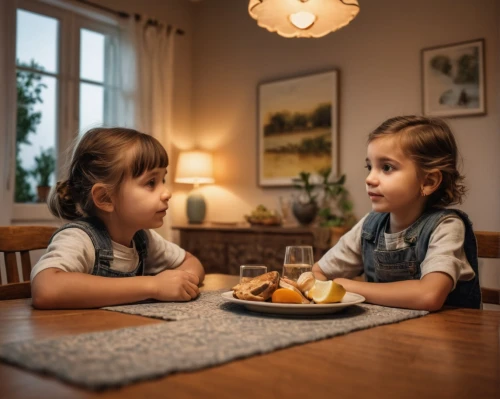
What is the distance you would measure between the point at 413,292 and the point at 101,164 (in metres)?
0.90

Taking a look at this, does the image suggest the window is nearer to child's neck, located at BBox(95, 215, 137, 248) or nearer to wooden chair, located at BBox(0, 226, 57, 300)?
wooden chair, located at BBox(0, 226, 57, 300)

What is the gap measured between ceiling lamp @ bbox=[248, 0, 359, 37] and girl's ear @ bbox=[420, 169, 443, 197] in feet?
3.12

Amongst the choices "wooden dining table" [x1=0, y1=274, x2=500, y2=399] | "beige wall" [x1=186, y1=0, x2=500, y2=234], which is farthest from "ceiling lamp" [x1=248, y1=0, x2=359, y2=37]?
"beige wall" [x1=186, y1=0, x2=500, y2=234]

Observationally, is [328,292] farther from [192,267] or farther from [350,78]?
[350,78]

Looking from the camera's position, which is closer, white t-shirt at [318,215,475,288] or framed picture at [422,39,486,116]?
white t-shirt at [318,215,475,288]

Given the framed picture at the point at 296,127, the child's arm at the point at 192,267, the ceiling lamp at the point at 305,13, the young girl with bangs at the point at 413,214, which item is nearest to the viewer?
the young girl with bangs at the point at 413,214

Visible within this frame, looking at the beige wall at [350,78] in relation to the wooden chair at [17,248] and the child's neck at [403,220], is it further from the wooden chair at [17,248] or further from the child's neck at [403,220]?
the wooden chair at [17,248]

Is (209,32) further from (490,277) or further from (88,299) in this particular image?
(88,299)

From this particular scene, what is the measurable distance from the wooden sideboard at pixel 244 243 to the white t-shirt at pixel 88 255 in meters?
1.96

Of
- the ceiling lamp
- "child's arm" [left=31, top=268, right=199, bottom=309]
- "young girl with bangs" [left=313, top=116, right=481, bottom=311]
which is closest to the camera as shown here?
"child's arm" [left=31, top=268, right=199, bottom=309]

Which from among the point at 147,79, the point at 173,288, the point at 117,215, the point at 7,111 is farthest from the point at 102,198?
the point at 147,79

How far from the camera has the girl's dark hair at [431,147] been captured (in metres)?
1.42

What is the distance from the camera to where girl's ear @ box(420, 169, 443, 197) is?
1.43 meters

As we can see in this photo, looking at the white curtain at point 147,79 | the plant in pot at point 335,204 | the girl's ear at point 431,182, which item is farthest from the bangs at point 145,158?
the white curtain at point 147,79
